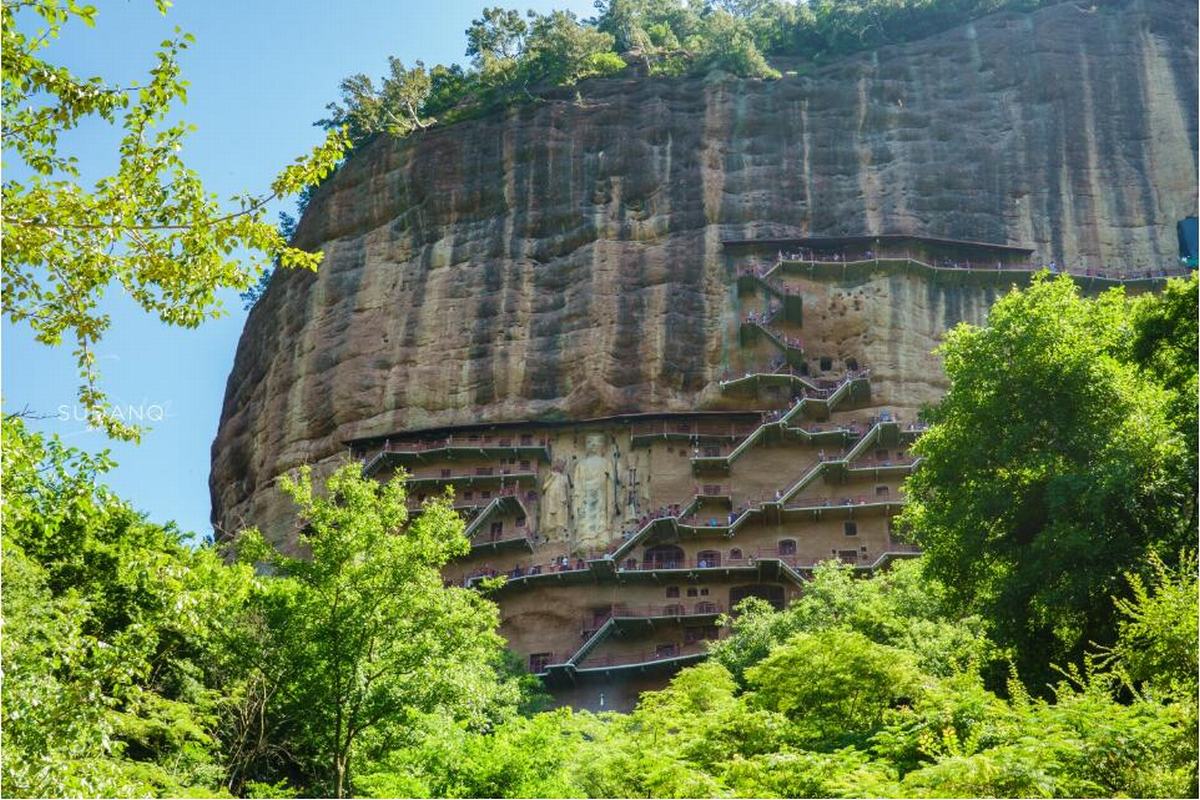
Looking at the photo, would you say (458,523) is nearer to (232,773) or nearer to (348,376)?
(232,773)

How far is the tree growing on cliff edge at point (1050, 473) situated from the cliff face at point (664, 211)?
842 inches

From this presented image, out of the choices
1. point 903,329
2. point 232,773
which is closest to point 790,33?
point 903,329

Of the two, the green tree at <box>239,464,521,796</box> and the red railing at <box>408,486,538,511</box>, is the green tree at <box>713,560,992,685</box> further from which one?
the red railing at <box>408,486,538,511</box>

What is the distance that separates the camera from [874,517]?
42.9 m

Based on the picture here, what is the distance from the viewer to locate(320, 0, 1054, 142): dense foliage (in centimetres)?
5616

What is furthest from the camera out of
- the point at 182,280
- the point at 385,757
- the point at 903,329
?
the point at 903,329

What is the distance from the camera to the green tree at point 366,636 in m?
18.3

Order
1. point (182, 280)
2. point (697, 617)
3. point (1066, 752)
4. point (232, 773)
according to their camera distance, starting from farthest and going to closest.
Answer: point (697, 617) → point (232, 773) → point (1066, 752) → point (182, 280)

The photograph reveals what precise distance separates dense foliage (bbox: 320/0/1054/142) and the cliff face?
1.55 metres

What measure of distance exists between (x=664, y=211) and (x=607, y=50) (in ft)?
35.9

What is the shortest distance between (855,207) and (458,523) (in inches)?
1324

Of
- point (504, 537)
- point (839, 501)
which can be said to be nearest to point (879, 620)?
point (839, 501)

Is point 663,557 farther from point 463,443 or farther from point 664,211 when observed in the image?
point 664,211

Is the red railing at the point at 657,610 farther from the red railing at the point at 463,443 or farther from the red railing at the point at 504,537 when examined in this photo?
the red railing at the point at 463,443
